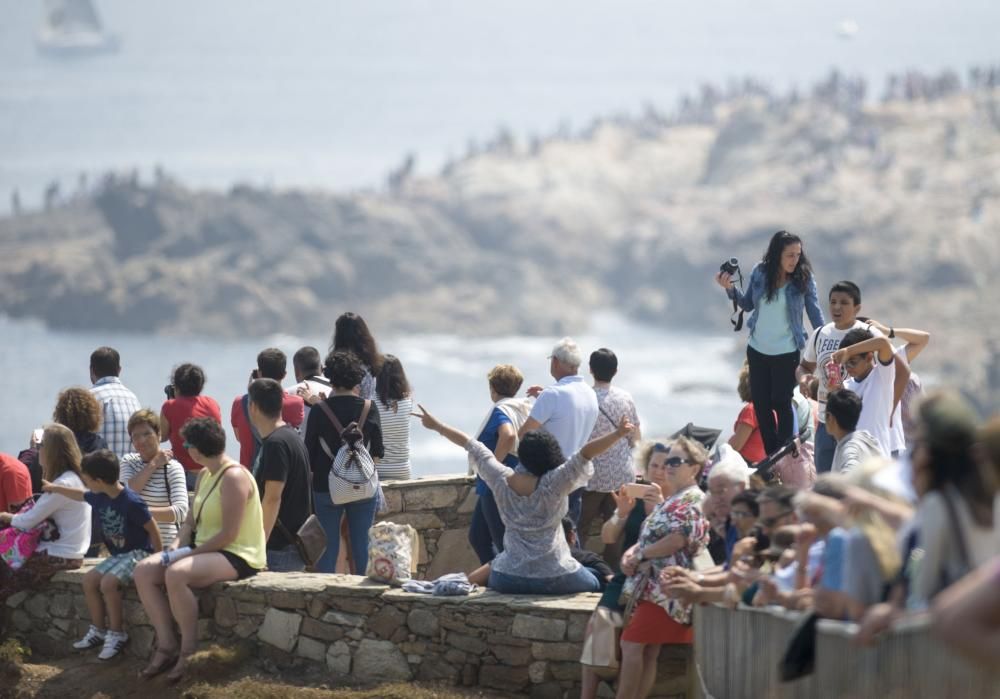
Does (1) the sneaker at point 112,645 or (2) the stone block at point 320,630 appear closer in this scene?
(2) the stone block at point 320,630

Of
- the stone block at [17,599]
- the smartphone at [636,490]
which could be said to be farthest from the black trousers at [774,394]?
the stone block at [17,599]

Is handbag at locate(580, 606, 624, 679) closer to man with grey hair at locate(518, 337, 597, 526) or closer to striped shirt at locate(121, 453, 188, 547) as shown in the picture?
man with grey hair at locate(518, 337, 597, 526)

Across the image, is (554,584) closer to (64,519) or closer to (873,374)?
(873,374)

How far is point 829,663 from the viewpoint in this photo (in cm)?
537

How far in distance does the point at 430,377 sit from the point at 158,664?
567 feet

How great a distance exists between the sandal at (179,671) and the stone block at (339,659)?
79 cm

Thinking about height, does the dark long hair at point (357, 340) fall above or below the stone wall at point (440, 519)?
above

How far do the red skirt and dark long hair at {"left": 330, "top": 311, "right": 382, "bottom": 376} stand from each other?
3000 millimetres

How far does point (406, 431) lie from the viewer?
10422mm

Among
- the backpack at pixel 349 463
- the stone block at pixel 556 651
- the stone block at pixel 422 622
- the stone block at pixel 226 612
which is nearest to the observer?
the stone block at pixel 556 651

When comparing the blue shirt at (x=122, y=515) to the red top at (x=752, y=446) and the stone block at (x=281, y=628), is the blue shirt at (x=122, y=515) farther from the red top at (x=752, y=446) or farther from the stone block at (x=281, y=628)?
the red top at (x=752, y=446)

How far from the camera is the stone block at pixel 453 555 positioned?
11.1m

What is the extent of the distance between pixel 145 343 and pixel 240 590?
193022 millimetres

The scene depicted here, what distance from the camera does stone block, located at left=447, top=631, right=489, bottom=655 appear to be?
8.19 meters
